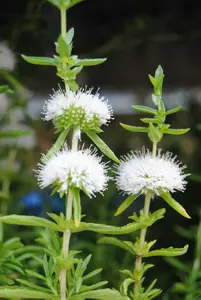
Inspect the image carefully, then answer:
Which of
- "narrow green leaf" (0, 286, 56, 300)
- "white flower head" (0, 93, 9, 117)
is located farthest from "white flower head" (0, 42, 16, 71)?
"narrow green leaf" (0, 286, 56, 300)

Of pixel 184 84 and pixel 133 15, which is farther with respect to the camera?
pixel 184 84

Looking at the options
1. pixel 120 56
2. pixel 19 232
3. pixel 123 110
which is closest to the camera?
pixel 19 232

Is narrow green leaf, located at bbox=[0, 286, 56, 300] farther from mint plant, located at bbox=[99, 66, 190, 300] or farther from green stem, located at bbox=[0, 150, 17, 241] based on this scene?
green stem, located at bbox=[0, 150, 17, 241]

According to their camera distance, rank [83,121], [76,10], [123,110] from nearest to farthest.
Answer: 1. [83,121]
2. [76,10]
3. [123,110]

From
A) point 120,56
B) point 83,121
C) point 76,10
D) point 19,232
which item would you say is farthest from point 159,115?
point 120,56

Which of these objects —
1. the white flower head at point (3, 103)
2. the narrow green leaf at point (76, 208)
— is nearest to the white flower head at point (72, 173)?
the narrow green leaf at point (76, 208)

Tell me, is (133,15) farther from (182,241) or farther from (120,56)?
(182,241)

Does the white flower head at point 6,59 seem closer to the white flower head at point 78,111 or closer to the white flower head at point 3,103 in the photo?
the white flower head at point 3,103
